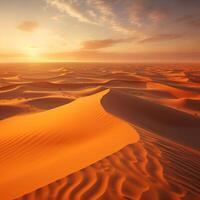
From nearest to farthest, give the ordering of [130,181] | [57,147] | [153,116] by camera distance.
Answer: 1. [130,181]
2. [57,147]
3. [153,116]

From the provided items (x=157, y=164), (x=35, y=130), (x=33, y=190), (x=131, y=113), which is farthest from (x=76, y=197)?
(x=131, y=113)

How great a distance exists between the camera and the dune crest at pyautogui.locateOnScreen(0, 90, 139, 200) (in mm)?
4613

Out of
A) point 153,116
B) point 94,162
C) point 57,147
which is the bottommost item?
point 153,116

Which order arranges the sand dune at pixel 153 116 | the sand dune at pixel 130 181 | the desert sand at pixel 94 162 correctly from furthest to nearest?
1. the sand dune at pixel 153 116
2. the desert sand at pixel 94 162
3. the sand dune at pixel 130 181

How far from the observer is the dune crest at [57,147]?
461 cm

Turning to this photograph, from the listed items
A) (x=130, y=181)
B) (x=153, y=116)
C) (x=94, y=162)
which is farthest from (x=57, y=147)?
(x=153, y=116)

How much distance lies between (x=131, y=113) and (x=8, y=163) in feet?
23.0

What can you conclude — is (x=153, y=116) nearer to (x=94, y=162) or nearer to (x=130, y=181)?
(x=94, y=162)

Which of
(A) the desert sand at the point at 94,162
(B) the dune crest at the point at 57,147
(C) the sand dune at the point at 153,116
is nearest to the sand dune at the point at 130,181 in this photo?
(A) the desert sand at the point at 94,162

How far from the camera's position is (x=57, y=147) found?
277 inches

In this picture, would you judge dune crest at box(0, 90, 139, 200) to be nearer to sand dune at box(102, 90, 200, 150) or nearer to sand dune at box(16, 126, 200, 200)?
sand dune at box(16, 126, 200, 200)

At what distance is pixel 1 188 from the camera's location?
14.6ft

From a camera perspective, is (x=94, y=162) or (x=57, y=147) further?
(x=57, y=147)

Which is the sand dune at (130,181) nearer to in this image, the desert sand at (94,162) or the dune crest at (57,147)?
the desert sand at (94,162)
